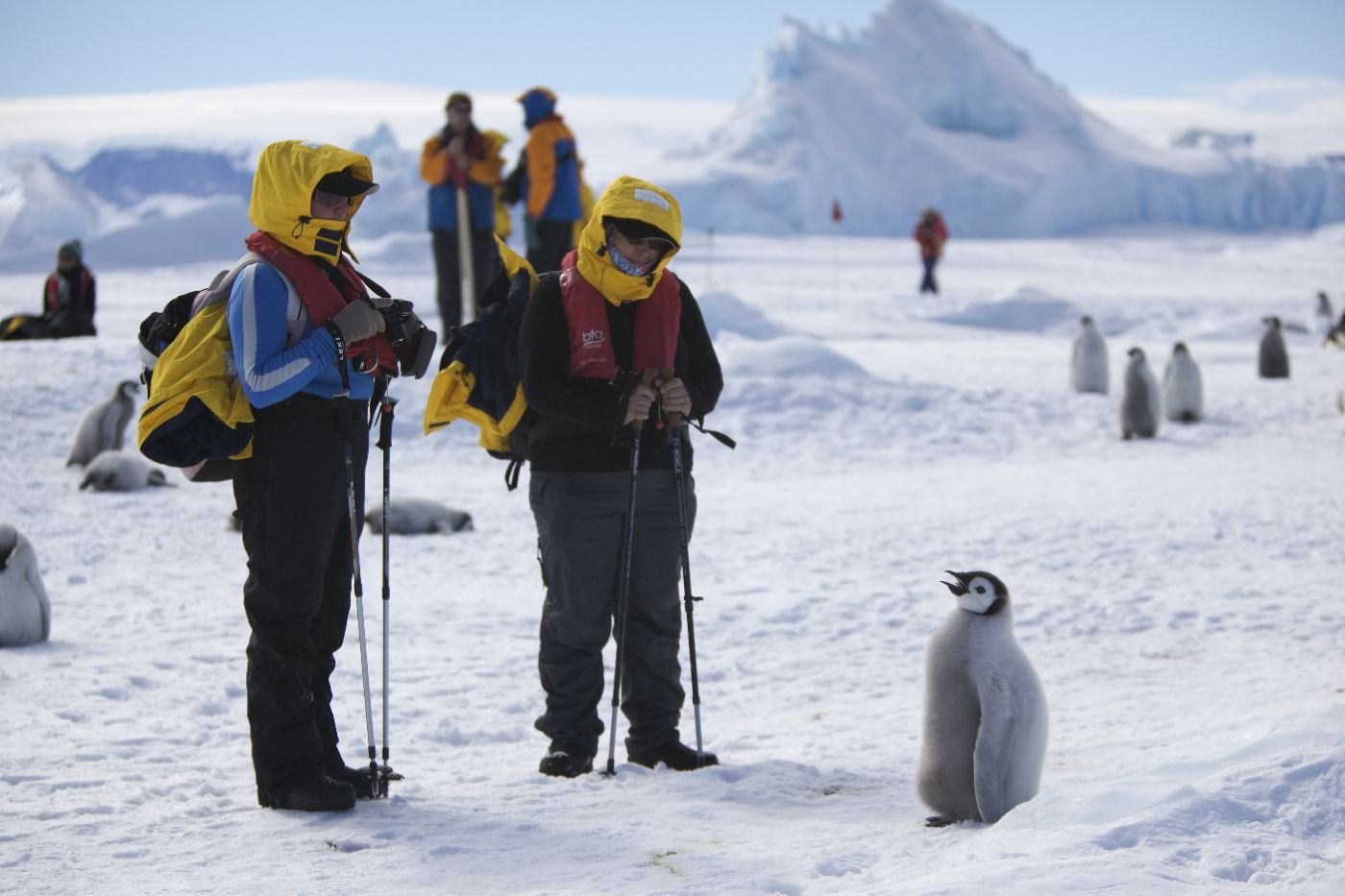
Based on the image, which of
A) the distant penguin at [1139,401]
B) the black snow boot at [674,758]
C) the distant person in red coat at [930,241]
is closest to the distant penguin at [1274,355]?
the distant penguin at [1139,401]

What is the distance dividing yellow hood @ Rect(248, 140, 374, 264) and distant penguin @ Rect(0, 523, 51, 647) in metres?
2.41

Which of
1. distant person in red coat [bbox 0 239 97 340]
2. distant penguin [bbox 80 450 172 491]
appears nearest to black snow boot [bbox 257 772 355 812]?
distant penguin [bbox 80 450 172 491]

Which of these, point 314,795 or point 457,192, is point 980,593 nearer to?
point 314,795

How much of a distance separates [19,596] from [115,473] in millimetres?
3142

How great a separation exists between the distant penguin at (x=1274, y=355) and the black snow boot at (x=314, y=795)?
9916 mm

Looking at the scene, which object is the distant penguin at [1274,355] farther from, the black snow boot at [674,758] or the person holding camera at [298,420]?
the person holding camera at [298,420]

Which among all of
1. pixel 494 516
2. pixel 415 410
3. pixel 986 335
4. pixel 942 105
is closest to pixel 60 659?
pixel 494 516

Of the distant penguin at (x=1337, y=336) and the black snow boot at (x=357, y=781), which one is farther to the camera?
the distant penguin at (x=1337, y=336)

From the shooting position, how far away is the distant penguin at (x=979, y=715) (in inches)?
118

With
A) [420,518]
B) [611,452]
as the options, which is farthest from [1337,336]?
[611,452]

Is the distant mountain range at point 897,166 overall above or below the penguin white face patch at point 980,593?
above

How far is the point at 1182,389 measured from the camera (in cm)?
979

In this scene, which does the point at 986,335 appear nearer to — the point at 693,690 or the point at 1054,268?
the point at 1054,268

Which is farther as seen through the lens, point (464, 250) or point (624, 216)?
point (464, 250)
